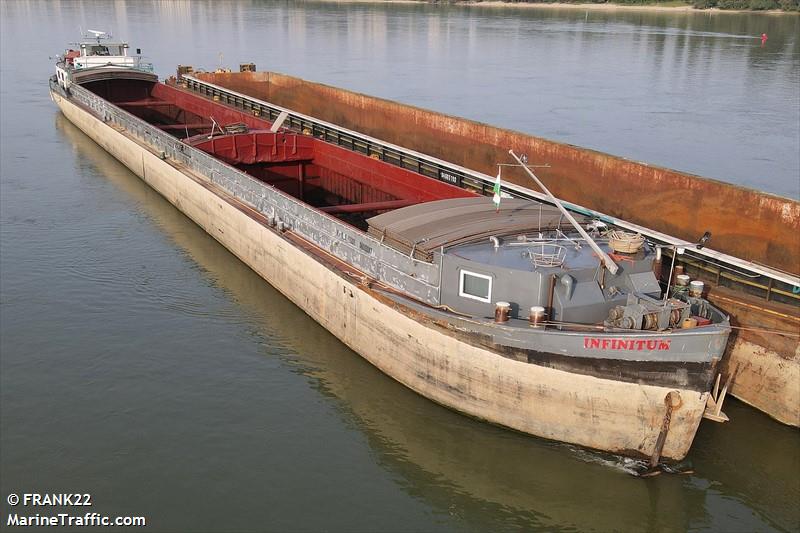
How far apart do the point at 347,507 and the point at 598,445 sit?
192 inches

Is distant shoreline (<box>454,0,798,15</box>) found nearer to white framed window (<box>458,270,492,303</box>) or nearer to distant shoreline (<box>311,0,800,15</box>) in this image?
distant shoreline (<box>311,0,800,15</box>)

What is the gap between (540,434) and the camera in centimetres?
1388

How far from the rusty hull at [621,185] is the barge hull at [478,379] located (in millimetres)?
7729

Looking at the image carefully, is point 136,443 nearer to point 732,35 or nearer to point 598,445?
point 598,445

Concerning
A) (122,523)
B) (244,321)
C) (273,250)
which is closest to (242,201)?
(273,250)

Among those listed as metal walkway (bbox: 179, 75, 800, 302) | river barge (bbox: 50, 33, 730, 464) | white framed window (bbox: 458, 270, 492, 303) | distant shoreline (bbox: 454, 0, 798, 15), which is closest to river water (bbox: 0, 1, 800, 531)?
river barge (bbox: 50, 33, 730, 464)

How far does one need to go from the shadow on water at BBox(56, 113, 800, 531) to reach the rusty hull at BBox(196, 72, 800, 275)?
5.35 metres

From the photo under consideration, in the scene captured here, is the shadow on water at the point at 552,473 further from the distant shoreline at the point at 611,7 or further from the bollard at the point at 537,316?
the distant shoreline at the point at 611,7

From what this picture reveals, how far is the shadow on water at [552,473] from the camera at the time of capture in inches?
500

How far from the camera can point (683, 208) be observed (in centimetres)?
2023

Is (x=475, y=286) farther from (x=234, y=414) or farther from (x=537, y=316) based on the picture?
(x=234, y=414)

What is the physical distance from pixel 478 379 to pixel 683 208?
978 centimetres

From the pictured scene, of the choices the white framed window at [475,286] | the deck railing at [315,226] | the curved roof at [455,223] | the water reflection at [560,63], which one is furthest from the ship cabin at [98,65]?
the white framed window at [475,286]

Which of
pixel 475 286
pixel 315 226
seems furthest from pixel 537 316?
pixel 315 226
